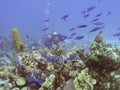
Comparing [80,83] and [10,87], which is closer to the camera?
[80,83]

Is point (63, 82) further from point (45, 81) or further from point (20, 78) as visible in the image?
point (20, 78)

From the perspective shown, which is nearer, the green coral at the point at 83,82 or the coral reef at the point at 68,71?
the green coral at the point at 83,82

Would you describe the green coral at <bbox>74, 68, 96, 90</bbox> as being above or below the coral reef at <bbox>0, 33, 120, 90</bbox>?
below

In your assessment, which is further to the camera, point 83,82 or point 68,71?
point 68,71

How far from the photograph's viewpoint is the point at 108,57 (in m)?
5.18

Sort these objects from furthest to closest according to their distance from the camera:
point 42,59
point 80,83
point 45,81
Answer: point 42,59 → point 45,81 → point 80,83

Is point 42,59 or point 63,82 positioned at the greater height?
point 42,59

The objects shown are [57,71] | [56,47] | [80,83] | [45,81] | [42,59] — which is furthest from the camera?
[56,47]

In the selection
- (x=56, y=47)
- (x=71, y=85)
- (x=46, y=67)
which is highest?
(x=56, y=47)

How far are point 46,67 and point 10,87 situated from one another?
2.65 ft

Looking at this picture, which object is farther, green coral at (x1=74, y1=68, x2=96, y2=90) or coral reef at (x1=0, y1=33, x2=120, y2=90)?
coral reef at (x1=0, y1=33, x2=120, y2=90)

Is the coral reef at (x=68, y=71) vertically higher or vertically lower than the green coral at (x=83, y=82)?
higher

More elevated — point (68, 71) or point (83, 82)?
point (68, 71)

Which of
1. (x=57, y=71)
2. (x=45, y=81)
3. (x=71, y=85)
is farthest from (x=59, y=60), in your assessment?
(x=71, y=85)
